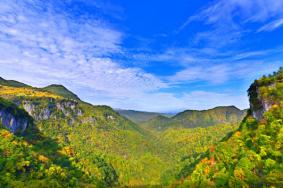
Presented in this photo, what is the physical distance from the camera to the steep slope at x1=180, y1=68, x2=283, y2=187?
284 feet

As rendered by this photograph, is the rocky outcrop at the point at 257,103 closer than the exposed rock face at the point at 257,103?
Yes

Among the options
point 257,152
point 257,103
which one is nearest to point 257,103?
point 257,103

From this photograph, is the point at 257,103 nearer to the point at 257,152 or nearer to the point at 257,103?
the point at 257,103

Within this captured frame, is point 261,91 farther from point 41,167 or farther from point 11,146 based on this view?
point 11,146

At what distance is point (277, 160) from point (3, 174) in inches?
4175

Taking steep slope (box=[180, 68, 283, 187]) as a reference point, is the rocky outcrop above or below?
above

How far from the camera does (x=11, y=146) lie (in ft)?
502

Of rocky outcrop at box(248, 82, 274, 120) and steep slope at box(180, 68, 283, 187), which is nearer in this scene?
steep slope at box(180, 68, 283, 187)

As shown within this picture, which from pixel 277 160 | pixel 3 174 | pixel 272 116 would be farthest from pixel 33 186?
pixel 272 116

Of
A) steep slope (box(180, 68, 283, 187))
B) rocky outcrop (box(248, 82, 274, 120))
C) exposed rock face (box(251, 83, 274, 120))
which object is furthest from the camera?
exposed rock face (box(251, 83, 274, 120))

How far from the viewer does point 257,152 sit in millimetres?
105000

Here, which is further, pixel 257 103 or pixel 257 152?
pixel 257 103

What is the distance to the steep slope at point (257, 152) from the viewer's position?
284ft

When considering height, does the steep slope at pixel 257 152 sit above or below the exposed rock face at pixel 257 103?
below
